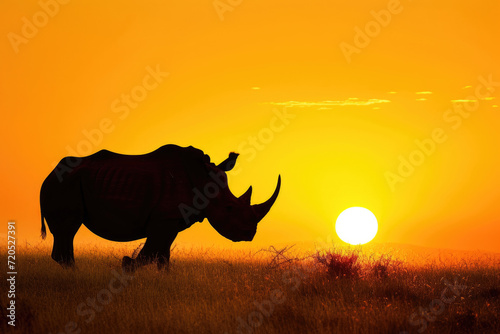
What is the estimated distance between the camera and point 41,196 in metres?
12.1

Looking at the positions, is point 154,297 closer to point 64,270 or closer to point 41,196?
point 64,270

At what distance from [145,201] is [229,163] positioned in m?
1.56

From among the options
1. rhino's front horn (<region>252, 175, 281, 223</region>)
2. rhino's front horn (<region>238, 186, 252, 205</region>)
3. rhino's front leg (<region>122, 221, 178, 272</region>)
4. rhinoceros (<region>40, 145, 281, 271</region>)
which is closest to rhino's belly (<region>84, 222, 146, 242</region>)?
rhinoceros (<region>40, 145, 281, 271</region>)

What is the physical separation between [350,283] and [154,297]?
2927 mm

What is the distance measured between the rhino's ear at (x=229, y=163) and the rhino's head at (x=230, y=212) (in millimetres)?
164

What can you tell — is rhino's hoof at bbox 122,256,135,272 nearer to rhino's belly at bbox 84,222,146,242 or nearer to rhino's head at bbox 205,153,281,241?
rhino's belly at bbox 84,222,146,242

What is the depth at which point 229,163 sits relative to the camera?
479 inches

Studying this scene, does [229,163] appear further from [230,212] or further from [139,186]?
[139,186]

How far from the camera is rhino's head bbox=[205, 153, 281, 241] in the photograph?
1176 centimetres

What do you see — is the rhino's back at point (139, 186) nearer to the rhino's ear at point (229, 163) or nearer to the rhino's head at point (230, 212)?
the rhino's head at point (230, 212)

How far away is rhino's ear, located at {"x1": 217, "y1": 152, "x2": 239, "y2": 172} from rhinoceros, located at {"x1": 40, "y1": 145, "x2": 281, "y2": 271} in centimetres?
2

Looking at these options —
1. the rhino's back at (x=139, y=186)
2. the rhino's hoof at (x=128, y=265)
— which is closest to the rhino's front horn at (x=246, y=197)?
the rhino's back at (x=139, y=186)
